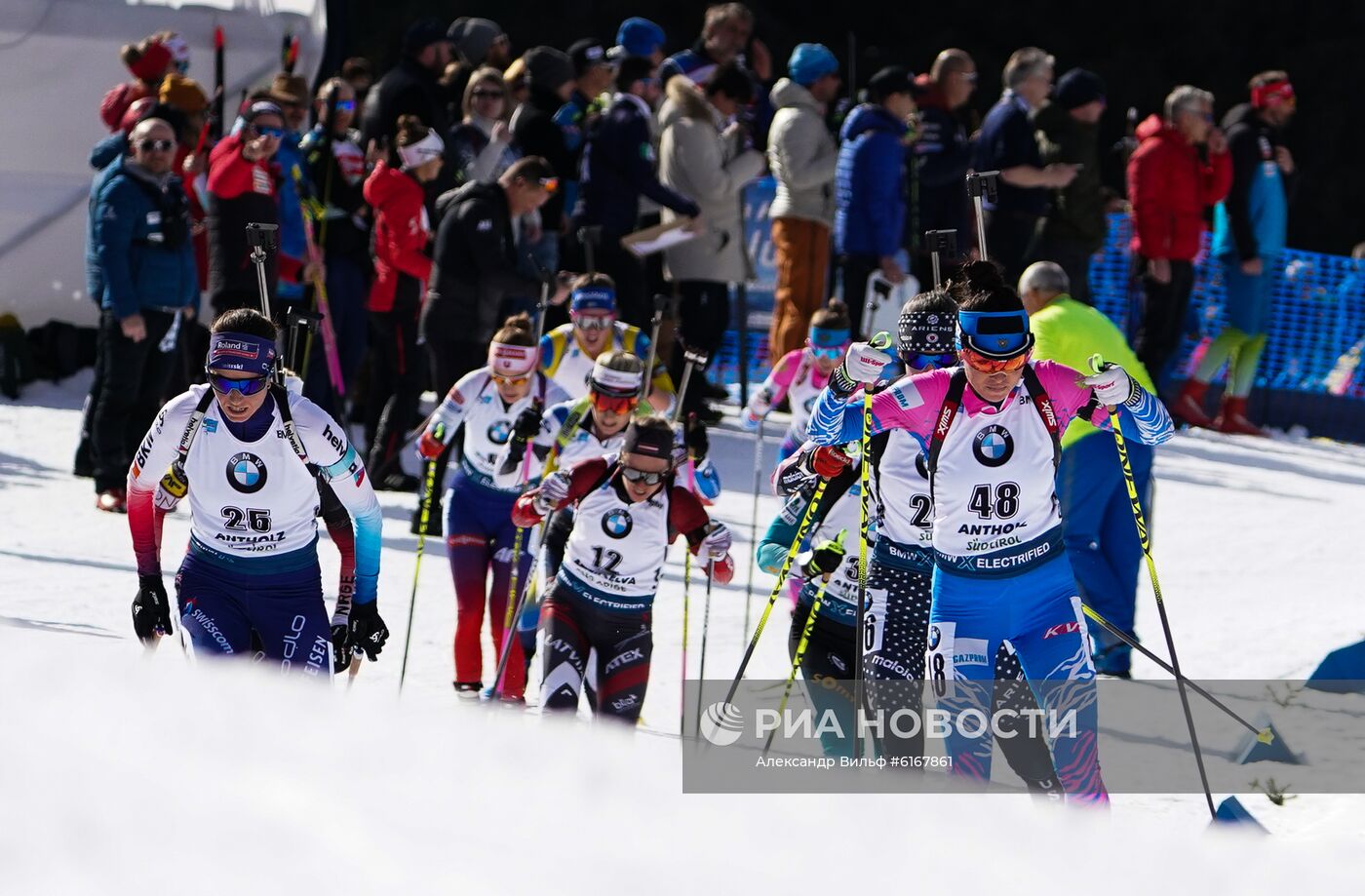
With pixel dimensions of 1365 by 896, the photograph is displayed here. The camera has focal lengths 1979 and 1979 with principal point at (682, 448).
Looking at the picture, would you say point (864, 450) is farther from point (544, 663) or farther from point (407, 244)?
point (407, 244)

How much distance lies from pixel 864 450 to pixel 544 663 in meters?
1.39

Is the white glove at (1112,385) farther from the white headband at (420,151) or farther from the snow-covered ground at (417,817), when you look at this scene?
the white headband at (420,151)

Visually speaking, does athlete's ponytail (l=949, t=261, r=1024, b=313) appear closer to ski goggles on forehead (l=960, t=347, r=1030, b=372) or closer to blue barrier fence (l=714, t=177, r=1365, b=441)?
ski goggles on forehead (l=960, t=347, r=1030, b=372)

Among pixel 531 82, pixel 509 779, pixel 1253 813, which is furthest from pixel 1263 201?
pixel 509 779

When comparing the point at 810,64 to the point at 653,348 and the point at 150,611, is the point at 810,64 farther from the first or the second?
the point at 150,611

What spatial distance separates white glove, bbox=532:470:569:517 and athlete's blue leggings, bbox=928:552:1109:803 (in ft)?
5.23

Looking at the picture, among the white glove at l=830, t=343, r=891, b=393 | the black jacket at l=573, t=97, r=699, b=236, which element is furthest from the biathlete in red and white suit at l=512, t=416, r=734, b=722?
the black jacket at l=573, t=97, r=699, b=236

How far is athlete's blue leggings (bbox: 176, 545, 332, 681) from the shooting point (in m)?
6.14

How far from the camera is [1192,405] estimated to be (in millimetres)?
Answer: 15977

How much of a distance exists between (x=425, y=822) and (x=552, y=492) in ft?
15.5

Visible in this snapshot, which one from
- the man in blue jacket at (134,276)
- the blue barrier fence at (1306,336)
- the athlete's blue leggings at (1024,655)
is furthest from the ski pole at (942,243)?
the blue barrier fence at (1306,336)

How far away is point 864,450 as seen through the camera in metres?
6.44

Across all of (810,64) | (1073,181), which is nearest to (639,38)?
(810,64)

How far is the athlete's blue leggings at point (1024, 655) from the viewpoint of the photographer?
5930 millimetres
